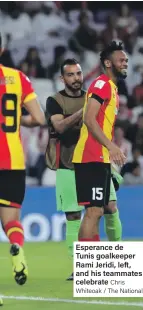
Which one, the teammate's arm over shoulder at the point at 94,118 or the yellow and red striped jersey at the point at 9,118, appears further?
the teammate's arm over shoulder at the point at 94,118

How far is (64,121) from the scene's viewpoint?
729 cm

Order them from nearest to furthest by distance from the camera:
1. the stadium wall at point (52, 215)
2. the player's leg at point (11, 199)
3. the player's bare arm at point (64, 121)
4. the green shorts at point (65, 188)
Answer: the player's leg at point (11, 199) < the player's bare arm at point (64, 121) < the green shorts at point (65, 188) < the stadium wall at point (52, 215)

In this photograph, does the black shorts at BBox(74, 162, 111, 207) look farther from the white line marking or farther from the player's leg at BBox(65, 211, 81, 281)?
the white line marking

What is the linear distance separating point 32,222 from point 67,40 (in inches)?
185

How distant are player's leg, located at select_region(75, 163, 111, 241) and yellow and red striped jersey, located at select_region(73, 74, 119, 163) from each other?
64 millimetres

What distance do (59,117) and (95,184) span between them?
0.91 metres

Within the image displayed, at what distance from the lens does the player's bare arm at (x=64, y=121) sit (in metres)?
7.19

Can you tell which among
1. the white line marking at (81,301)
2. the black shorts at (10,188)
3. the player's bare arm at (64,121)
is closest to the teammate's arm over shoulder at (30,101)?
the black shorts at (10,188)

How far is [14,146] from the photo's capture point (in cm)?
612

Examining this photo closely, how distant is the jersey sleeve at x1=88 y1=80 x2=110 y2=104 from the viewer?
21.6ft

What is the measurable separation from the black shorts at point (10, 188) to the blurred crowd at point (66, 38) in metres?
7.97

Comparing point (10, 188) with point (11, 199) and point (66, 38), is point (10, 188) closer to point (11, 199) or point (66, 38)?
point (11, 199)

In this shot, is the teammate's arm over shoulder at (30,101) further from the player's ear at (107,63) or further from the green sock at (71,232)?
the green sock at (71,232)

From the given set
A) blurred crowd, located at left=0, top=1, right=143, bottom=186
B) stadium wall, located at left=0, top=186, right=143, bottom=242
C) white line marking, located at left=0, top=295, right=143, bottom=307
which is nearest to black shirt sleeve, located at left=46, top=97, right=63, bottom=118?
white line marking, located at left=0, top=295, right=143, bottom=307
